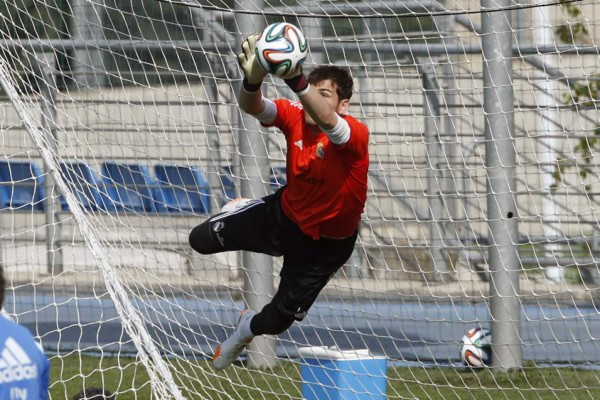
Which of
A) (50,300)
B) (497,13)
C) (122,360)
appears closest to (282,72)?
(497,13)

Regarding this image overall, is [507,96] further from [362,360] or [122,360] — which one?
[122,360]

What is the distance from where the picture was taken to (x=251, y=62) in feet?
16.7

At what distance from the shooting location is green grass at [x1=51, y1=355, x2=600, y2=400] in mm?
6852

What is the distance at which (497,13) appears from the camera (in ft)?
21.5

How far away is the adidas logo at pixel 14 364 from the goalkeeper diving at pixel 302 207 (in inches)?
83.9

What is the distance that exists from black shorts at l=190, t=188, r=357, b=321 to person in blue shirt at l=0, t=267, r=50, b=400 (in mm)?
2455

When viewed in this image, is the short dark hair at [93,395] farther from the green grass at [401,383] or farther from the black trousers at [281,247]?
the green grass at [401,383]

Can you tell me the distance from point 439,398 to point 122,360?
94.2 inches

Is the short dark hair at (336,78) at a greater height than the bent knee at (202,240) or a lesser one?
greater

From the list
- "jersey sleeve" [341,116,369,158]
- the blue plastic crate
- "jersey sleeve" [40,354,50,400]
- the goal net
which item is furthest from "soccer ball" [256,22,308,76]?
"jersey sleeve" [40,354,50,400]

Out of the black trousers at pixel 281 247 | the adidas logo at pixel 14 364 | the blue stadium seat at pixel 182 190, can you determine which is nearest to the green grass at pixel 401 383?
the black trousers at pixel 281 247

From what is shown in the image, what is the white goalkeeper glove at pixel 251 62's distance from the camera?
501cm

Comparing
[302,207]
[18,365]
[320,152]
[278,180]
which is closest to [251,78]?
[320,152]

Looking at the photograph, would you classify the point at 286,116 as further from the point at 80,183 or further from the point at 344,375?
the point at 80,183
